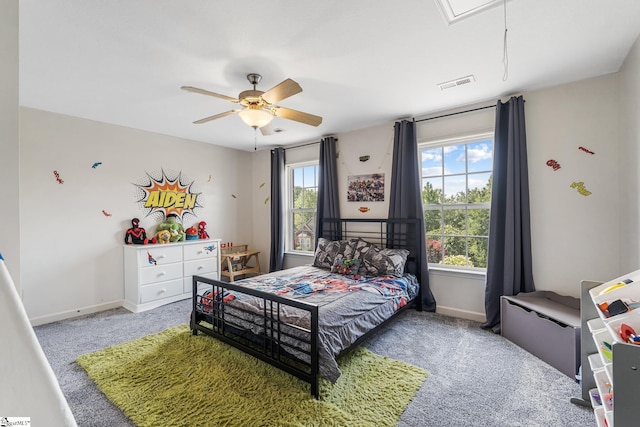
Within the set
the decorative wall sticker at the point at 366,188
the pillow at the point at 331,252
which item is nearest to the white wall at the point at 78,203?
the pillow at the point at 331,252

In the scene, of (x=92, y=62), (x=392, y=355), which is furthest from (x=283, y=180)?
(x=392, y=355)

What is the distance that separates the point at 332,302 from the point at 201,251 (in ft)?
8.87

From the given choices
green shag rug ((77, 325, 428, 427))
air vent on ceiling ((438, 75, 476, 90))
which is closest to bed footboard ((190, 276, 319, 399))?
green shag rug ((77, 325, 428, 427))

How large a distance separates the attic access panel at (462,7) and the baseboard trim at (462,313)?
9.53 feet

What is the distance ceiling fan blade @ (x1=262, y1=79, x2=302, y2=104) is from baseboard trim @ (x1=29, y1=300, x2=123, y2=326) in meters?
3.47

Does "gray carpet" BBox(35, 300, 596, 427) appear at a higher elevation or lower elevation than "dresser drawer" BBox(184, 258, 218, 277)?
lower

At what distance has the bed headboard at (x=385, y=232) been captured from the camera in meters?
3.52

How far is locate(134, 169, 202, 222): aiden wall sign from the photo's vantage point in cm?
411

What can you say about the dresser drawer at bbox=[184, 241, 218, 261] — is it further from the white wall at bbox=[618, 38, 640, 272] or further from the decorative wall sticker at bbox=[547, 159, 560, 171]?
the white wall at bbox=[618, 38, 640, 272]

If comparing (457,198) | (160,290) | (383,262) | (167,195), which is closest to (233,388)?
(383,262)

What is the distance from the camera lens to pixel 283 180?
4.98 meters

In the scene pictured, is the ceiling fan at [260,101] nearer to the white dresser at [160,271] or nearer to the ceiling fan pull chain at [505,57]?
the ceiling fan pull chain at [505,57]

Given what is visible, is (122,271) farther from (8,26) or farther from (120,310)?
(8,26)

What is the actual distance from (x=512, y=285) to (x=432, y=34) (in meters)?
2.46
